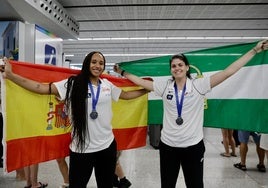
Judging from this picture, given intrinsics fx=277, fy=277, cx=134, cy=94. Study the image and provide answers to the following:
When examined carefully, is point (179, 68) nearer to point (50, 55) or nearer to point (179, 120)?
point (179, 120)

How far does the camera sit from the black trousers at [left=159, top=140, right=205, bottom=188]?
2076 millimetres

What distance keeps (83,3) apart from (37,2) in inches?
43.2

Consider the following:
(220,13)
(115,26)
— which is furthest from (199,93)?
(115,26)

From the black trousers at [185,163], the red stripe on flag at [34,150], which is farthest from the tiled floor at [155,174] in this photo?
the black trousers at [185,163]

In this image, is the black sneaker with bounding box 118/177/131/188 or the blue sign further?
the blue sign

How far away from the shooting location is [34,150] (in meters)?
2.34

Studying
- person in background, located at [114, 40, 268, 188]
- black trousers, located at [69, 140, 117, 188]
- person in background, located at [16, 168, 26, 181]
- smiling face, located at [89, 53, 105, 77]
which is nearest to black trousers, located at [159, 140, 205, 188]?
person in background, located at [114, 40, 268, 188]

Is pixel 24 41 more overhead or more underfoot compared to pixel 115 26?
more underfoot

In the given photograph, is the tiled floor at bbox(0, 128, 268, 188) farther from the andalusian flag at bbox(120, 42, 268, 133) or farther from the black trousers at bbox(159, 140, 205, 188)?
the black trousers at bbox(159, 140, 205, 188)

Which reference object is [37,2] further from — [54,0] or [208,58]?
[208,58]

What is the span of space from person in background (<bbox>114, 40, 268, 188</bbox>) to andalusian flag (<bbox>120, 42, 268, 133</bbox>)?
0.42 metres

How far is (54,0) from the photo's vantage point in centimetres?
464

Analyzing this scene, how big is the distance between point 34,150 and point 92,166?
0.60m

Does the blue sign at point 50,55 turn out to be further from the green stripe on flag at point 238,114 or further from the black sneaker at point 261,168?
the black sneaker at point 261,168
